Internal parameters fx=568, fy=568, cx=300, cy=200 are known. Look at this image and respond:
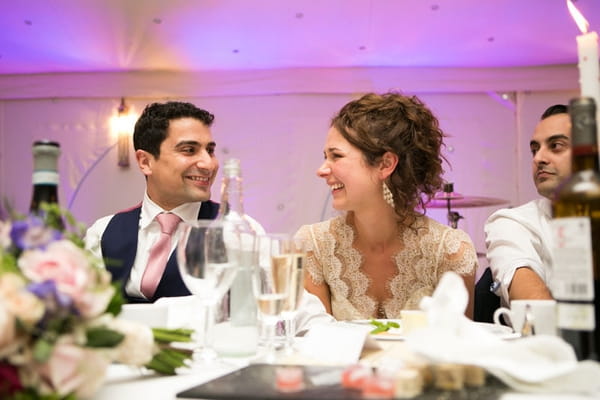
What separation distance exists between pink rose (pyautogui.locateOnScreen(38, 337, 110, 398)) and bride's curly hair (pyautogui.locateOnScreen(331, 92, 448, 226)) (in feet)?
5.47

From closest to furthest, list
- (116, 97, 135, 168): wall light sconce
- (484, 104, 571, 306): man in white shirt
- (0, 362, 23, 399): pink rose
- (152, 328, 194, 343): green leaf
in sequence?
1. (0, 362, 23, 399): pink rose
2. (152, 328, 194, 343): green leaf
3. (484, 104, 571, 306): man in white shirt
4. (116, 97, 135, 168): wall light sconce

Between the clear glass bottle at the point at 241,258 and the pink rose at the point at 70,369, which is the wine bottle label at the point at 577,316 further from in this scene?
A: the pink rose at the point at 70,369

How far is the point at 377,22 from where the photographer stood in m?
4.77

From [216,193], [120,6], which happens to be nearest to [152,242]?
[120,6]

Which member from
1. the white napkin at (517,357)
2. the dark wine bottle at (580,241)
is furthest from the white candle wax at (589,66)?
the white napkin at (517,357)

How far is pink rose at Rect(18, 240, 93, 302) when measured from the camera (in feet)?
2.06

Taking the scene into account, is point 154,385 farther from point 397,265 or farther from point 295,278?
point 397,265

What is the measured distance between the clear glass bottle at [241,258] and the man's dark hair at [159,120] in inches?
66.9

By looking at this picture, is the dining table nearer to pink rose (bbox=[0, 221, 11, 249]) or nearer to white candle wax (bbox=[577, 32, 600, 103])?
pink rose (bbox=[0, 221, 11, 249])

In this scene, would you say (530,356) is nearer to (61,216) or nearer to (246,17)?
(61,216)

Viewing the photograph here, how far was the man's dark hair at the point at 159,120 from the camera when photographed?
2.73 meters

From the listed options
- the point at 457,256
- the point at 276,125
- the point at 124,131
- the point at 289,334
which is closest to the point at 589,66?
the point at 289,334

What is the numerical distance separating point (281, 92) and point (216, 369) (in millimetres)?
5141

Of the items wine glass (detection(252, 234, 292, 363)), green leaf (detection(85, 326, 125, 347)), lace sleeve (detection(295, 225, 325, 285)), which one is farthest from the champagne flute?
lace sleeve (detection(295, 225, 325, 285))
